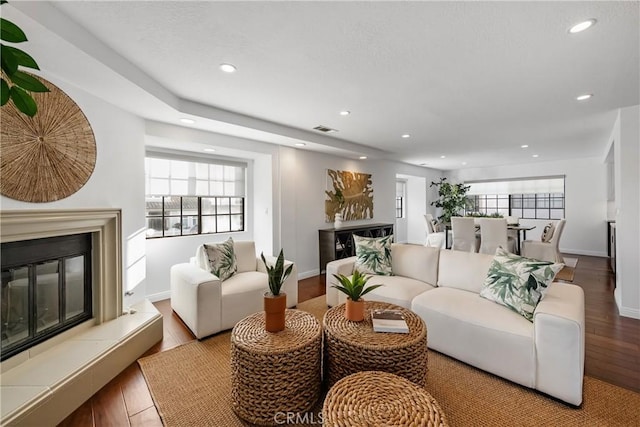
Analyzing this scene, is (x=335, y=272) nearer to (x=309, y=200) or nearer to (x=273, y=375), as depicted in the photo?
(x=273, y=375)

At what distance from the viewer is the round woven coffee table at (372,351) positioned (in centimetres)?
160

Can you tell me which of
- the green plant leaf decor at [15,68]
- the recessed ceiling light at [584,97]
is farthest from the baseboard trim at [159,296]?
the recessed ceiling light at [584,97]

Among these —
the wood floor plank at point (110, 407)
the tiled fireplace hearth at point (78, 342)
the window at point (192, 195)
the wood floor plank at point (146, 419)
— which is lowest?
the wood floor plank at point (146, 419)

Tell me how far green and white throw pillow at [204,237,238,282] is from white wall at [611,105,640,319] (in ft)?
14.4

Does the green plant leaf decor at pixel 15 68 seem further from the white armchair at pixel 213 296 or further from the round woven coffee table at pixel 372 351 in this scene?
the white armchair at pixel 213 296

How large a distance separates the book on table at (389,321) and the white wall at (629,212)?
3.01 meters

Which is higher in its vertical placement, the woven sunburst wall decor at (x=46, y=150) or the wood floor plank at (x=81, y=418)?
the woven sunburst wall decor at (x=46, y=150)

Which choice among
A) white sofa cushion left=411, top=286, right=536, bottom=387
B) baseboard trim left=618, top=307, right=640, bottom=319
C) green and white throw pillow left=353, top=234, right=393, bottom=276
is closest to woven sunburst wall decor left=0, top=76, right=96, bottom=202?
green and white throw pillow left=353, top=234, right=393, bottom=276

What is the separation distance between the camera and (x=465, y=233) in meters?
5.13

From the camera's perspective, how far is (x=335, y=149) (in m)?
4.77

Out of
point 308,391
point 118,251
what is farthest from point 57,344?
point 308,391

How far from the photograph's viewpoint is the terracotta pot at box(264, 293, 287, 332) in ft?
5.80

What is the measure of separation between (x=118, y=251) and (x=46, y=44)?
1639 mm

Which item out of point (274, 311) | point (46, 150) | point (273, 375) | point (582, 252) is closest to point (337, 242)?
point (274, 311)
